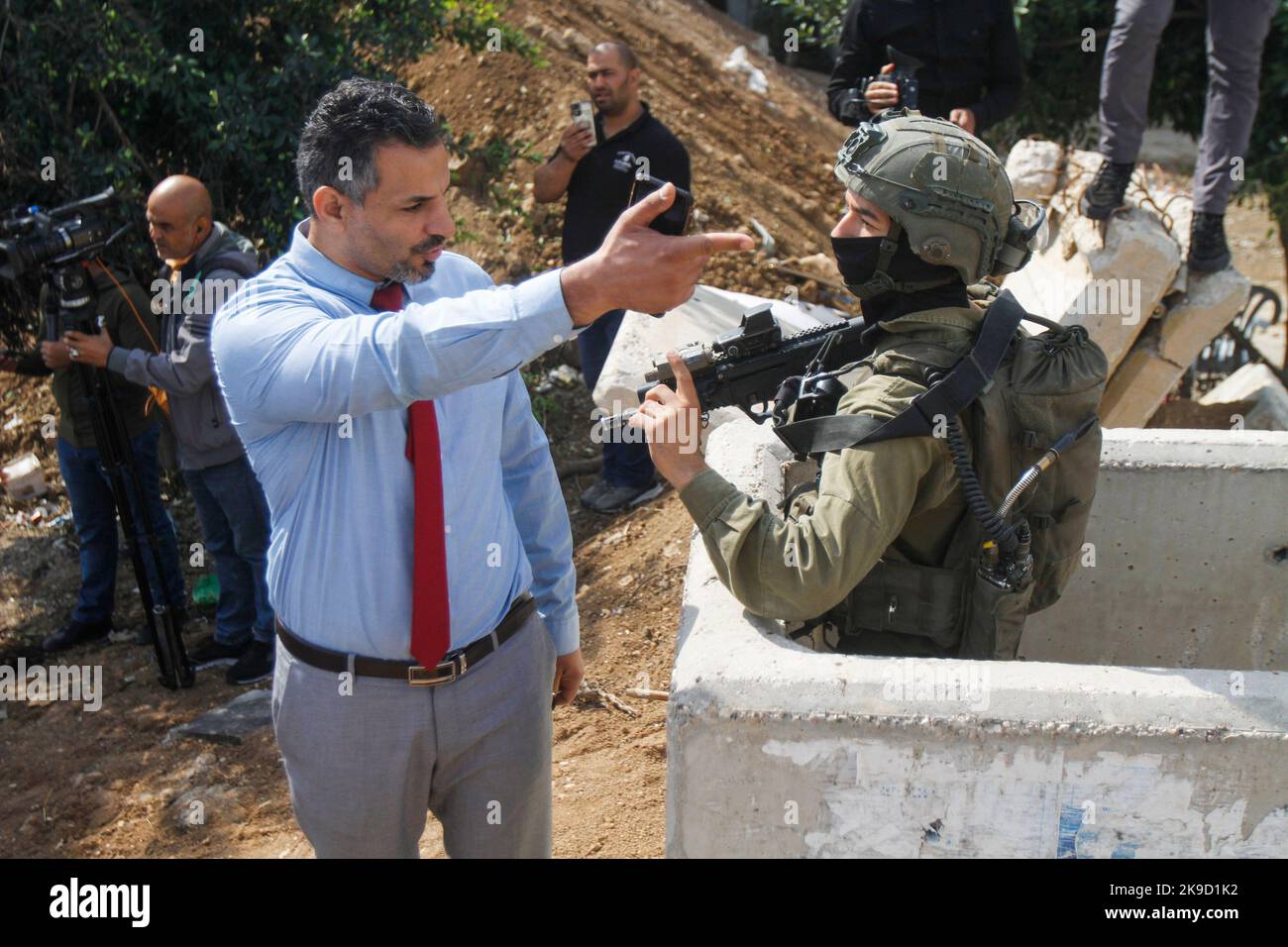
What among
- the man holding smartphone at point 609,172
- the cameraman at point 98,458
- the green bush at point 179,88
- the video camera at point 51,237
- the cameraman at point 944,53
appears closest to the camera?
the video camera at point 51,237

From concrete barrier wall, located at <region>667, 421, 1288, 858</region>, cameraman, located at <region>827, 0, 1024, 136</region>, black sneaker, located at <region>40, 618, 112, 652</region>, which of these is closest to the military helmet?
concrete barrier wall, located at <region>667, 421, 1288, 858</region>

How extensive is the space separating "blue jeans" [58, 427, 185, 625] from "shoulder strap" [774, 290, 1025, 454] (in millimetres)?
3697

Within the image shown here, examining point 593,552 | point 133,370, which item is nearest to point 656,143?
point 593,552

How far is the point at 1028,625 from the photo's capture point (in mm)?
3346

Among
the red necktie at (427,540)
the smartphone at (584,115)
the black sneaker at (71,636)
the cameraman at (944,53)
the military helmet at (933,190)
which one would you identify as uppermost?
the cameraman at (944,53)

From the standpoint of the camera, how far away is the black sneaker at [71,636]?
5742 mm

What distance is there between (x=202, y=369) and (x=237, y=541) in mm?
749

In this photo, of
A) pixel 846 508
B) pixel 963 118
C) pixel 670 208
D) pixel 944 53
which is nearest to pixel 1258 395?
pixel 963 118

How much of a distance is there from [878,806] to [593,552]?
359 cm

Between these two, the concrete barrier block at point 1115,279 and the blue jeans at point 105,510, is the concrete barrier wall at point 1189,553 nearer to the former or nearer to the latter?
the concrete barrier block at point 1115,279

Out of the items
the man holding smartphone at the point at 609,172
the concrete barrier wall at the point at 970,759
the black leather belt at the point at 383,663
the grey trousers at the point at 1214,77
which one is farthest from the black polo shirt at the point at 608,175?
the concrete barrier wall at the point at 970,759

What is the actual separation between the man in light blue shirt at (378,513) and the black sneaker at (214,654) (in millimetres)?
3296

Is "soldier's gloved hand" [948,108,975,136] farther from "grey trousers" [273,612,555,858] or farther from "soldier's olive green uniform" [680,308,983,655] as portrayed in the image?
"grey trousers" [273,612,555,858]
